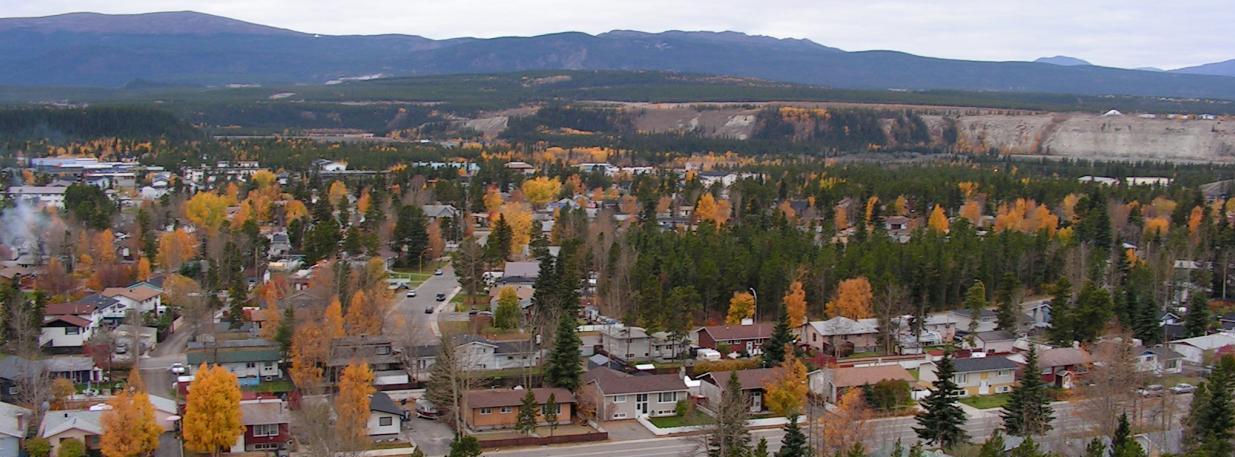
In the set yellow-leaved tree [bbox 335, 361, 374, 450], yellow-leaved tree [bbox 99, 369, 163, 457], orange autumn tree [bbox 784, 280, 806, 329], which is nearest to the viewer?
yellow-leaved tree [bbox 99, 369, 163, 457]

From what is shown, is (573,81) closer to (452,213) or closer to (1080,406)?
(452,213)

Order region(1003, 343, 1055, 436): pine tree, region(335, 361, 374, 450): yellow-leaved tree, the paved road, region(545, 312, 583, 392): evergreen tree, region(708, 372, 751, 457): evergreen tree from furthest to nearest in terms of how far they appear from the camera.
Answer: the paved road < region(545, 312, 583, 392): evergreen tree < region(1003, 343, 1055, 436): pine tree < region(335, 361, 374, 450): yellow-leaved tree < region(708, 372, 751, 457): evergreen tree

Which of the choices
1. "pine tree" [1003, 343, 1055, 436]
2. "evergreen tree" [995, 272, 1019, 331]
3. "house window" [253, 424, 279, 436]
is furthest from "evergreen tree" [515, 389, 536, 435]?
"evergreen tree" [995, 272, 1019, 331]

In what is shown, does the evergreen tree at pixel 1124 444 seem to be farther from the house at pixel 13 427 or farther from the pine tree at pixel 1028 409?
the house at pixel 13 427

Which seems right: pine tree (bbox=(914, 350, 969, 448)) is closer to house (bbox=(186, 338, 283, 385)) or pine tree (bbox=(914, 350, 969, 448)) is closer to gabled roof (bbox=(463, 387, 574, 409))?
gabled roof (bbox=(463, 387, 574, 409))

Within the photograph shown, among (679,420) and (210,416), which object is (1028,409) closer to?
(679,420)

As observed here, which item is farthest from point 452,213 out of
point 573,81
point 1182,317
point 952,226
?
point 573,81
